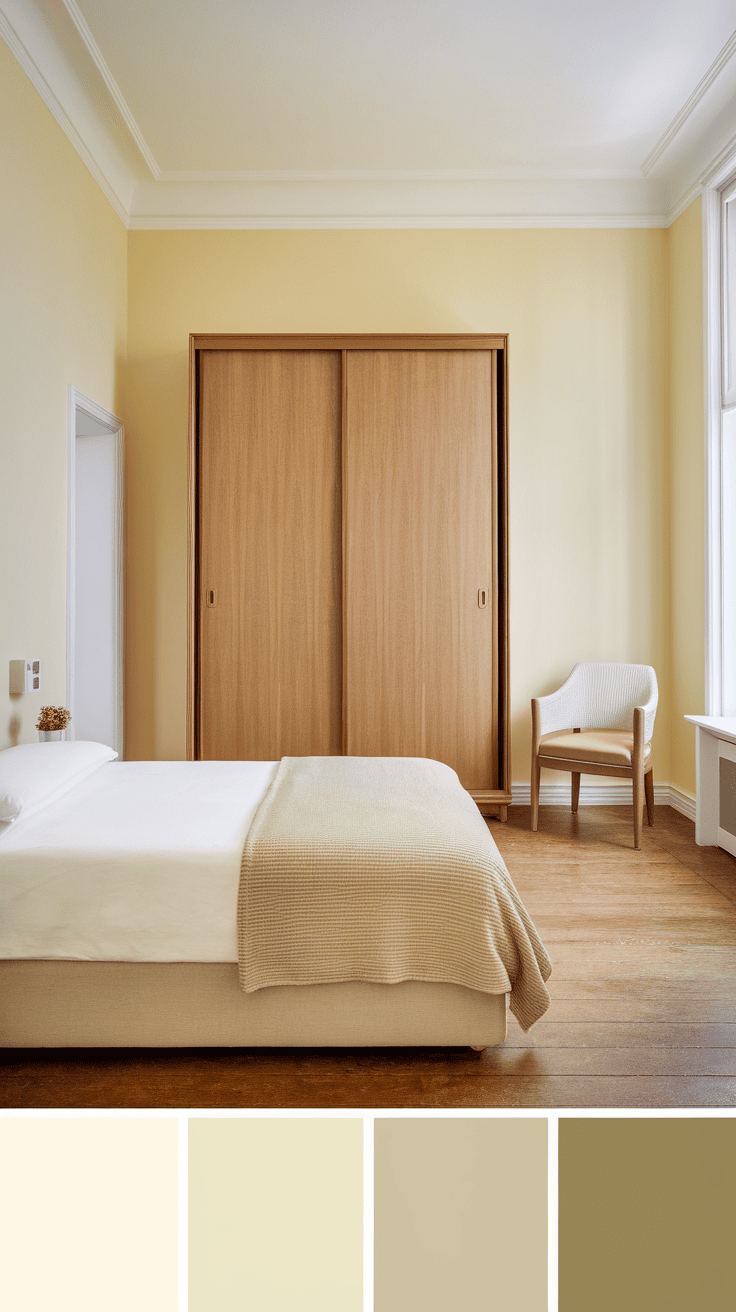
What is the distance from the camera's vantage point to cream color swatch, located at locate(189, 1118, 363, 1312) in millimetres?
580

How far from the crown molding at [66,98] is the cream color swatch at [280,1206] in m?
3.50

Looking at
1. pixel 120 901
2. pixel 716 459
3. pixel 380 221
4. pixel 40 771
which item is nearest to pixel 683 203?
pixel 716 459

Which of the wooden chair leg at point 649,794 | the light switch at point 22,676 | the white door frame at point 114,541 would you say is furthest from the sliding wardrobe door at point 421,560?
the light switch at point 22,676

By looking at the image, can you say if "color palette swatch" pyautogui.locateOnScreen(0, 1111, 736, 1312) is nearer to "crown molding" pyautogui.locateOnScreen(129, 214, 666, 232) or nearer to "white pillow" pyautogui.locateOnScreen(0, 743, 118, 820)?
"white pillow" pyautogui.locateOnScreen(0, 743, 118, 820)

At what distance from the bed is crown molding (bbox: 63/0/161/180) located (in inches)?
121

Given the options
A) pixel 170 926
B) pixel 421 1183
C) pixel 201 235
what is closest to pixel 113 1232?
pixel 421 1183

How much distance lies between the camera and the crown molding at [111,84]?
2975 mm

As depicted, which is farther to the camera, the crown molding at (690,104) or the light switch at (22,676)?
the crown molding at (690,104)

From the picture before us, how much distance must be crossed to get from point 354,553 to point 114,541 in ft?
4.23

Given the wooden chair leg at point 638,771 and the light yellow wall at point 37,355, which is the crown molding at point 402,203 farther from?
the wooden chair leg at point 638,771

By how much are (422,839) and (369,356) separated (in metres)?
2.81

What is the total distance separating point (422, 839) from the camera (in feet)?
6.17

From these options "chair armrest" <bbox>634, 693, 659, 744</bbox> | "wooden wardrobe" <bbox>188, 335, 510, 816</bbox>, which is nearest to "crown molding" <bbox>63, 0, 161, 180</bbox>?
"wooden wardrobe" <bbox>188, 335, 510, 816</bbox>

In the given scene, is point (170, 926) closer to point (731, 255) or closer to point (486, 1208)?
point (486, 1208)
